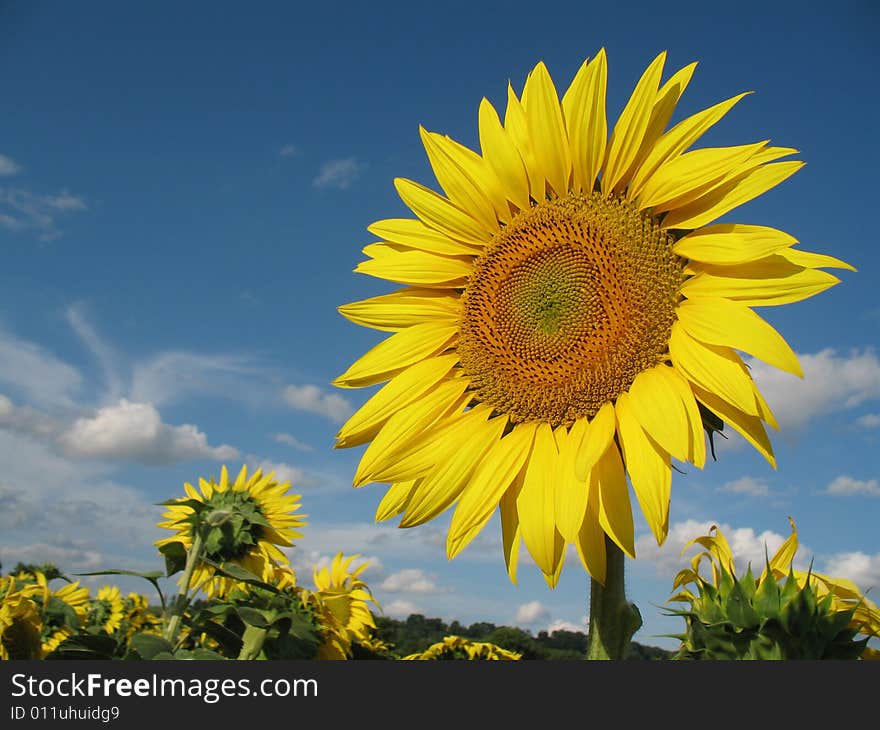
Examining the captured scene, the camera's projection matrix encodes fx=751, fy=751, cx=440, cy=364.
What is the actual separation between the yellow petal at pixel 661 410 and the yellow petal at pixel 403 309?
3.57 feet

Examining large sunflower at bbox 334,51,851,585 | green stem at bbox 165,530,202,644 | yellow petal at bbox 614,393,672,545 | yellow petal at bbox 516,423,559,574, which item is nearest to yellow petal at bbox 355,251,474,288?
large sunflower at bbox 334,51,851,585

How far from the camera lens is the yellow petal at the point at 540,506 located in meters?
2.77

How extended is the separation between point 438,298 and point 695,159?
4.40ft

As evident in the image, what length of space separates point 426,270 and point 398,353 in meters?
0.44

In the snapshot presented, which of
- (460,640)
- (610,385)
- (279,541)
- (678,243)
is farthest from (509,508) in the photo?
(460,640)

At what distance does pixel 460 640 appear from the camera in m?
7.77

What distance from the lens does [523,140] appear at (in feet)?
10.8

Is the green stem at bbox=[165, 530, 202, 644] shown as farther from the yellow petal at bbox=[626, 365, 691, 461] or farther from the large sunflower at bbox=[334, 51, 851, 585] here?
the yellow petal at bbox=[626, 365, 691, 461]

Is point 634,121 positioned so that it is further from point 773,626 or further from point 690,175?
point 773,626

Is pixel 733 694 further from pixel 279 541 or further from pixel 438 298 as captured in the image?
pixel 279 541

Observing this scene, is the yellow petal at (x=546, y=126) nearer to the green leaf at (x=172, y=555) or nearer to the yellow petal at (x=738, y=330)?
the yellow petal at (x=738, y=330)

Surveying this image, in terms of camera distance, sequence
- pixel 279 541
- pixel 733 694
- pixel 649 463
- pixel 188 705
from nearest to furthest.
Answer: pixel 733 694
pixel 649 463
pixel 188 705
pixel 279 541

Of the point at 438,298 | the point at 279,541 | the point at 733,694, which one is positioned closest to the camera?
the point at 733,694

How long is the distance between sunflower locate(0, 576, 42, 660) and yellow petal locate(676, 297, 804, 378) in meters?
5.65
